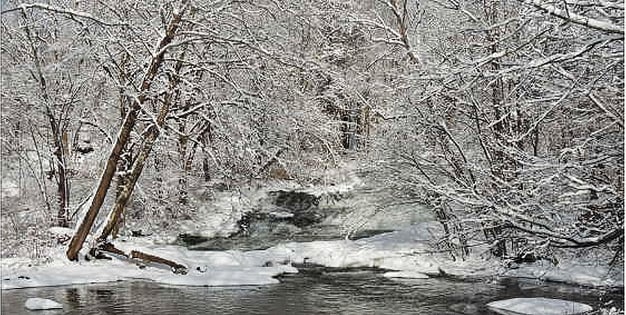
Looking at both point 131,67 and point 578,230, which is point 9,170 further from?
point 578,230

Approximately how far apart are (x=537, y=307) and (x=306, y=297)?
4181mm

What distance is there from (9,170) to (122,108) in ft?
16.2

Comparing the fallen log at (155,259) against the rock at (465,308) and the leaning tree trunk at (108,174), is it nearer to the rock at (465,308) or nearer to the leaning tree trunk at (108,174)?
the leaning tree trunk at (108,174)

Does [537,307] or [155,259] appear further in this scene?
[155,259]

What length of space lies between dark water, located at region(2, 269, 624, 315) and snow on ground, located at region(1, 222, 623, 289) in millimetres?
505

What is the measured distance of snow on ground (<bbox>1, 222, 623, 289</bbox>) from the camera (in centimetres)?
1412

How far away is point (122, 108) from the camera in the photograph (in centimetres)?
1752

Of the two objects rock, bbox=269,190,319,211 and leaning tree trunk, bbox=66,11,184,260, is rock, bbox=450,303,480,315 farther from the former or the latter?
rock, bbox=269,190,319,211

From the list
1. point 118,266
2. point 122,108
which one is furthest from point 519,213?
point 122,108

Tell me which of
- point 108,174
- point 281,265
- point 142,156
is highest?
point 142,156

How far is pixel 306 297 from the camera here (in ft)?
42.3

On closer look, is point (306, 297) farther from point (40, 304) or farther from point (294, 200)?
point (294, 200)

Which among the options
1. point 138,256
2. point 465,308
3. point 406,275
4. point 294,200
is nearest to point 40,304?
point 138,256

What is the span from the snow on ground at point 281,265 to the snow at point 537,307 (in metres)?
0.62
